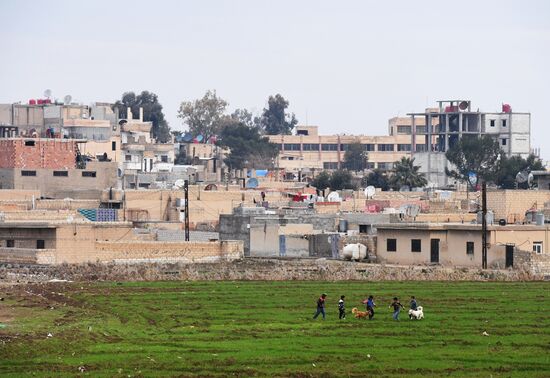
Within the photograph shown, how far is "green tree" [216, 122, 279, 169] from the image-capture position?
180m

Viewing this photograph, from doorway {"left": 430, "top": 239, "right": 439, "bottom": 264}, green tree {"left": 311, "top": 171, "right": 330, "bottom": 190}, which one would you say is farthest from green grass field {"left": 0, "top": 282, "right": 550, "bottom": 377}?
green tree {"left": 311, "top": 171, "right": 330, "bottom": 190}

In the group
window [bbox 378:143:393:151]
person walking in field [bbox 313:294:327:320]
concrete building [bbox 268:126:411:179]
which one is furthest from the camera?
window [bbox 378:143:393:151]

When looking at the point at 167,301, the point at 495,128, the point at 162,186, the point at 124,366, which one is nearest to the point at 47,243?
the point at 167,301

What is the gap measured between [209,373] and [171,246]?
39.9 m

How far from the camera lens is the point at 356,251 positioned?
82.4 m

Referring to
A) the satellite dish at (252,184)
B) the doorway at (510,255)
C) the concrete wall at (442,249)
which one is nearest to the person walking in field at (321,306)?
the doorway at (510,255)

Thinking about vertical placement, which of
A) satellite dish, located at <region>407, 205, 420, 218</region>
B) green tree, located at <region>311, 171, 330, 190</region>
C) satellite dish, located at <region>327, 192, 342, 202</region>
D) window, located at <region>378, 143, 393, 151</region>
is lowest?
satellite dish, located at <region>407, 205, 420, 218</region>

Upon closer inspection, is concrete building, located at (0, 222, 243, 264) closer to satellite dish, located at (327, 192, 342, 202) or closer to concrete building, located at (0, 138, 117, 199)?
satellite dish, located at (327, 192, 342, 202)

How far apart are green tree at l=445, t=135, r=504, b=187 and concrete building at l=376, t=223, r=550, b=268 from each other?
6839 cm

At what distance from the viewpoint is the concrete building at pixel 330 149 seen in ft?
628

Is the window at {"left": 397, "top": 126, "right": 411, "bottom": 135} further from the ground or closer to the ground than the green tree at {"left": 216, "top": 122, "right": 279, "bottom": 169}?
further from the ground

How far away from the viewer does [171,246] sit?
80.6 metres

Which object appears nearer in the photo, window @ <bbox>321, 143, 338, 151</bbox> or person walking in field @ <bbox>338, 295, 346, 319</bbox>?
person walking in field @ <bbox>338, 295, 346, 319</bbox>

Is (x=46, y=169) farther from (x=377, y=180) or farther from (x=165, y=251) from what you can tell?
(x=377, y=180)
